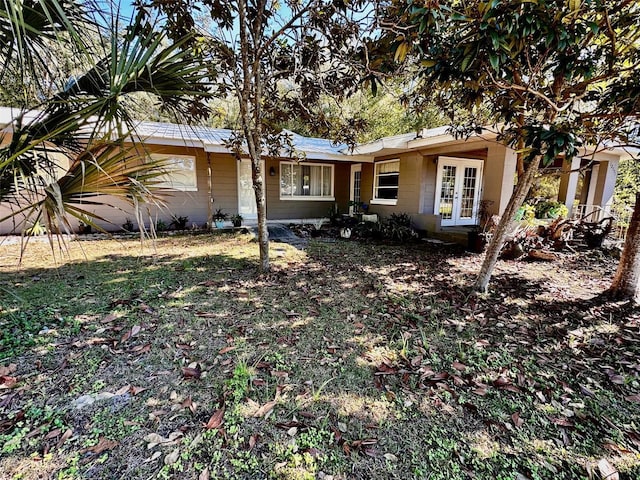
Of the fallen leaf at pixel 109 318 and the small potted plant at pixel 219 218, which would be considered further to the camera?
the small potted plant at pixel 219 218

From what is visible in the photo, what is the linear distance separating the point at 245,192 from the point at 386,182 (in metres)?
4.64

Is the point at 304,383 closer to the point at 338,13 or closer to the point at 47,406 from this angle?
the point at 47,406

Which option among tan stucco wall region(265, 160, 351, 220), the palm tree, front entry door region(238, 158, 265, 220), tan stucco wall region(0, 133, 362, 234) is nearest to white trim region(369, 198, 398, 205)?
tan stucco wall region(265, 160, 351, 220)

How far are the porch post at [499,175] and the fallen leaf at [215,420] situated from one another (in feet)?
23.8

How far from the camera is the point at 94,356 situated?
2.60 metres

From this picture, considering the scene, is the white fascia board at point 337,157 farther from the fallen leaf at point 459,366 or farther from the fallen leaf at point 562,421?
the fallen leaf at point 562,421

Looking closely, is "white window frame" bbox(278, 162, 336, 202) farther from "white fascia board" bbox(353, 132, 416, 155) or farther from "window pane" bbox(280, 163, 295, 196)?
"white fascia board" bbox(353, 132, 416, 155)

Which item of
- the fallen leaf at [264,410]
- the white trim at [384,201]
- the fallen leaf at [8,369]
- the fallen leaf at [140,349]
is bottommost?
the fallen leaf at [264,410]

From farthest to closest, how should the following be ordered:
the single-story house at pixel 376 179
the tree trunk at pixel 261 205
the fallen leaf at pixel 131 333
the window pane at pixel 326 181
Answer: the window pane at pixel 326 181
the single-story house at pixel 376 179
the tree trunk at pixel 261 205
the fallen leaf at pixel 131 333

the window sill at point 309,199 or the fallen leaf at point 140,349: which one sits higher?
the window sill at point 309,199

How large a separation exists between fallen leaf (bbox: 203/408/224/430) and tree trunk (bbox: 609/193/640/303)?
4.92 meters

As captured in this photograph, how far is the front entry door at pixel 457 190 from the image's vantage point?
9.06 metres

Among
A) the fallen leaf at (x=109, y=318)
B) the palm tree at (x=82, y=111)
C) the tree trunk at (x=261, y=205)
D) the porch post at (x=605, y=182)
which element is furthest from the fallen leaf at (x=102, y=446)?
the porch post at (x=605, y=182)

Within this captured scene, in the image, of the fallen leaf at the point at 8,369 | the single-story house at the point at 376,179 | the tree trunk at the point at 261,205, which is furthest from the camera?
the single-story house at the point at 376,179
